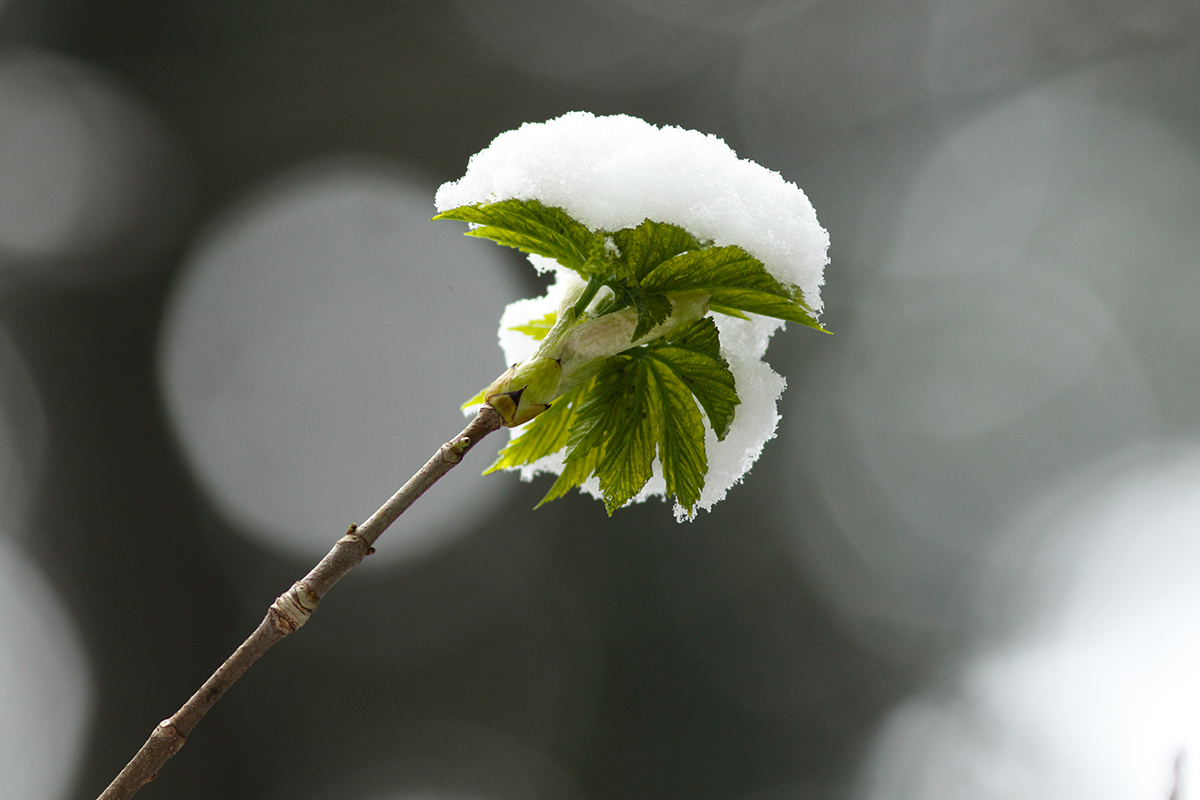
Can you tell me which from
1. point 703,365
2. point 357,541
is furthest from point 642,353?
point 357,541

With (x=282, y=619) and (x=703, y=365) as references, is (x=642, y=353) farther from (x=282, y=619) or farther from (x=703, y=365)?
(x=282, y=619)

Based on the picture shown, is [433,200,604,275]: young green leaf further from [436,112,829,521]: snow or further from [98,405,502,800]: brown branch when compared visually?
[98,405,502,800]: brown branch

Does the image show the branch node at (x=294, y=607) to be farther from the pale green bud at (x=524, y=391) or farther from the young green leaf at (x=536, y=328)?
the young green leaf at (x=536, y=328)

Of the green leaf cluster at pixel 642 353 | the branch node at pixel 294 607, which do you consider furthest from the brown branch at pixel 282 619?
the green leaf cluster at pixel 642 353

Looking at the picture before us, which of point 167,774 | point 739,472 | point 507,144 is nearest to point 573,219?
point 507,144

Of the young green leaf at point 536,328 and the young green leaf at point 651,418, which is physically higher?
the young green leaf at point 536,328

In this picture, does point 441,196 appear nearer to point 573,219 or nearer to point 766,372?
point 573,219

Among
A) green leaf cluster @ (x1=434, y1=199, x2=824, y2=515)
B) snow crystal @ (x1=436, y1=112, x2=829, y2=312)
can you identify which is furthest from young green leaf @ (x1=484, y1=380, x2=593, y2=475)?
snow crystal @ (x1=436, y1=112, x2=829, y2=312)

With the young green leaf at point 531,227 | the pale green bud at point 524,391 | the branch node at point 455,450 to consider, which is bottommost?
the branch node at point 455,450

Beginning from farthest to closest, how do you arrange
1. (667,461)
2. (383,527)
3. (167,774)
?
(167,774) < (667,461) < (383,527)
